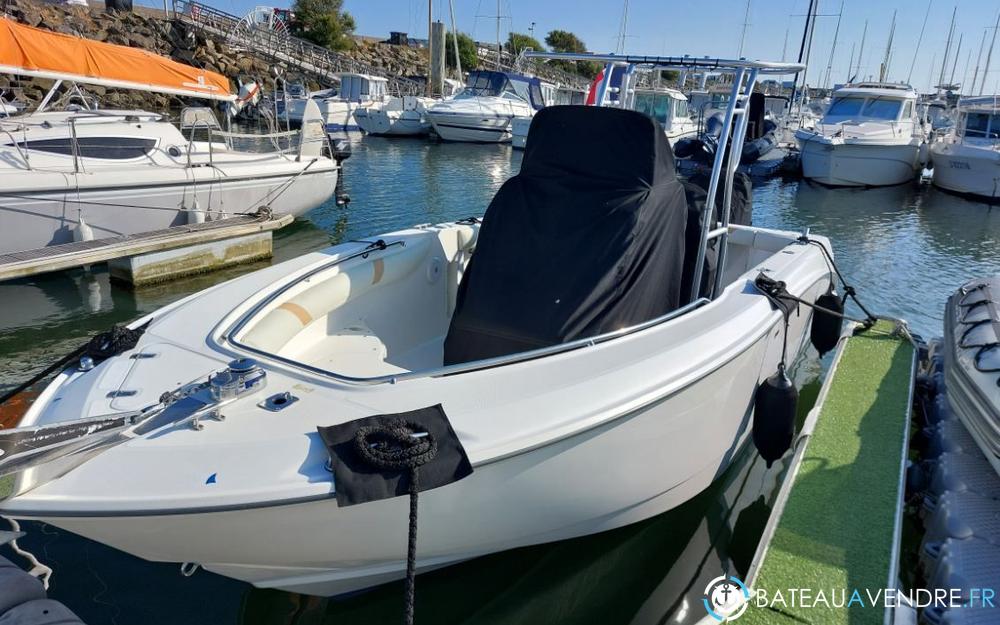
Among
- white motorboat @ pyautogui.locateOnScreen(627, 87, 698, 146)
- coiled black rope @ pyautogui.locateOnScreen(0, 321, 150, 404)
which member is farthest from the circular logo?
white motorboat @ pyautogui.locateOnScreen(627, 87, 698, 146)

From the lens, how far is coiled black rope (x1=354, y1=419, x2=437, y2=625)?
6.54 ft

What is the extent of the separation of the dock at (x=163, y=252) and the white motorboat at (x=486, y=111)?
15346 mm

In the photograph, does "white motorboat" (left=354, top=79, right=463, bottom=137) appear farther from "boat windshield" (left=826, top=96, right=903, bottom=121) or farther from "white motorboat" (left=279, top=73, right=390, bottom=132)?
"boat windshield" (left=826, top=96, right=903, bottom=121)

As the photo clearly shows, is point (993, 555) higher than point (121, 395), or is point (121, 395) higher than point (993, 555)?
point (121, 395)

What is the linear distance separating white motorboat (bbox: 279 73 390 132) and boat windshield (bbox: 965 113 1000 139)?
734 inches

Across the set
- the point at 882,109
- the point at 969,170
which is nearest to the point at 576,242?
the point at 969,170

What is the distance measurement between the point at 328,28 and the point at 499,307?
41.2 meters

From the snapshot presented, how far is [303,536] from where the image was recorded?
7.06ft

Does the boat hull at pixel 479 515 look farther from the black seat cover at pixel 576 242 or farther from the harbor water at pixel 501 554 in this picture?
the black seat cover at pixel 576 242

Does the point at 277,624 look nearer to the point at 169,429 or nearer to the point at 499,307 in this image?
the point at 169,429

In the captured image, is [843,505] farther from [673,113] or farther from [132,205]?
[673,113]

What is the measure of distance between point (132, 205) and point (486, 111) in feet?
54.8

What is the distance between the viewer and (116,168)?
7824 mm

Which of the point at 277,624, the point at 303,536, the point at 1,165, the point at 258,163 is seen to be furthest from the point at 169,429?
the point at 258,163
